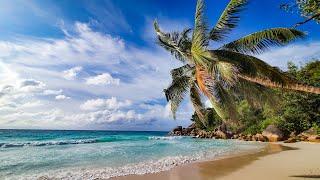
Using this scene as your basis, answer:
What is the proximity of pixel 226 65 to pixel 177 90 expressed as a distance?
17.2ft

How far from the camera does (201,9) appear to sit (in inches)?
489

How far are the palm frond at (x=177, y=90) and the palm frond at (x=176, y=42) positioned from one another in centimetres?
92

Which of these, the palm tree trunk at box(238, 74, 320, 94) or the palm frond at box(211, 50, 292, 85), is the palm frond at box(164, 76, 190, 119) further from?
the palm tree trunk at box(238, 74, 320, 94)

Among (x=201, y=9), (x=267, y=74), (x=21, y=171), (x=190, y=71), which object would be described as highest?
(x=201, y=9)

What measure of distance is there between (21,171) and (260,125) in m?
42.6

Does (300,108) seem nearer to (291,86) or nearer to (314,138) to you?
(314,138)

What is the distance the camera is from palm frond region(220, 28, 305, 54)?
10227mm

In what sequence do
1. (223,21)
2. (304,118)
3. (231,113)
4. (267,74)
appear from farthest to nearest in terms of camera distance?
(304,118)
(231,113)
(223,21)
(267,74)

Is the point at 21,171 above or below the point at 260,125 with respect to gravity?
below

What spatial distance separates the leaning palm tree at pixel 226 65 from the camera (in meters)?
9.52

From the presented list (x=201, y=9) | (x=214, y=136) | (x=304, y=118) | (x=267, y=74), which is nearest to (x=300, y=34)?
(x=267, y=74)

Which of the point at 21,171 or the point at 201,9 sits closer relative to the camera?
the point at 201,9

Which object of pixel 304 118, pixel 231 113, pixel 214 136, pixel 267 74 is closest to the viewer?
pixel 267 74

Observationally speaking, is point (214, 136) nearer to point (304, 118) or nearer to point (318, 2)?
point (304, 118)
